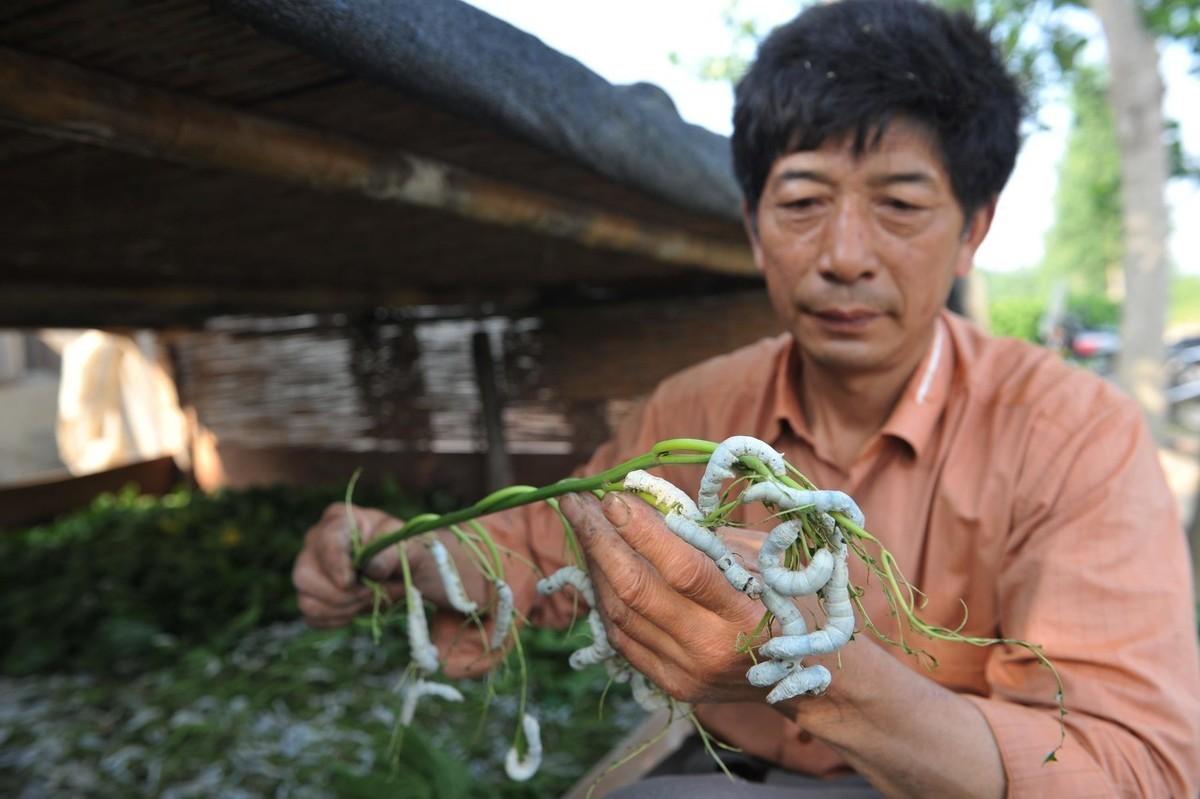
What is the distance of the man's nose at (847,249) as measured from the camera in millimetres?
1303

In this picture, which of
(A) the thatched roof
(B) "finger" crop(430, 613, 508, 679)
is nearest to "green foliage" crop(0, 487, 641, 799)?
(B) "finger" crop(430, 613, 508, 679)

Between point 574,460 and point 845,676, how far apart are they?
3480mm

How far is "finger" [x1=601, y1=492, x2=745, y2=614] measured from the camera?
28.7 inches

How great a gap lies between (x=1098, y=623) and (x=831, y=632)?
65 cm

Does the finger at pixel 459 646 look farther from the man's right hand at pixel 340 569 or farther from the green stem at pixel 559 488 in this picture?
the green stem at pixel 559 488

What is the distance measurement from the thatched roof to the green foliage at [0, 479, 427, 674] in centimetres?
128

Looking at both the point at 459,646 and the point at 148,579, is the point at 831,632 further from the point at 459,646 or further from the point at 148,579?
the point at 148,579

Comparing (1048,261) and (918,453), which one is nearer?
(918,453)

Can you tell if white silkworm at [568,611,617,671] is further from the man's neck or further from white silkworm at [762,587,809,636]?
the man's neck

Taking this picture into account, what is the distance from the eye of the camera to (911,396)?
1407mm

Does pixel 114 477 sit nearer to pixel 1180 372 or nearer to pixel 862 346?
pixel 862 346

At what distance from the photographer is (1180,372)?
13.1 meters

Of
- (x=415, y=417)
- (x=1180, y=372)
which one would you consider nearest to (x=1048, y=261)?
(x=1180, y=372)

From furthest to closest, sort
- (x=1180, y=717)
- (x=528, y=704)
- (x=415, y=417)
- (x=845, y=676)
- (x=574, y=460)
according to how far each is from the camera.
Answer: (x=415, y=417) < (x=574, y=460) < (x=528, y=704) < (x=1180, y=717) < (x=845, y=676)
